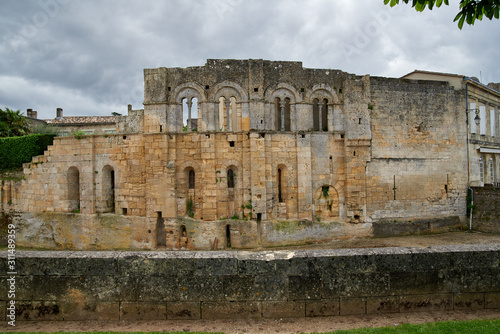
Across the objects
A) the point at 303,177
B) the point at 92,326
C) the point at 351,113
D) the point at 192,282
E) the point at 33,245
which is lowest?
the point at 33,245

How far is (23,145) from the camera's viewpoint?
18.8 m

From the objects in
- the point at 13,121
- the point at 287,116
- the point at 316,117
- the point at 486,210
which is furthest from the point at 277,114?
the point at 13,121

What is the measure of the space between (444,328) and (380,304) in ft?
2.77

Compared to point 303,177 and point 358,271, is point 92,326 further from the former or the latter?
point 303,177

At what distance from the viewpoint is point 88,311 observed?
485 centimetres

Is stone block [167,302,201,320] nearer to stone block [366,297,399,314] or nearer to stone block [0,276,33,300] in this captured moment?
stone block [0,276,33,300]

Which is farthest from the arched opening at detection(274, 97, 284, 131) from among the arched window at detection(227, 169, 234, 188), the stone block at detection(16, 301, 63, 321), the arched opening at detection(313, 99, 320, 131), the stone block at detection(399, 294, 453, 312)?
the stone block at detection(16, 301, 63, 321)

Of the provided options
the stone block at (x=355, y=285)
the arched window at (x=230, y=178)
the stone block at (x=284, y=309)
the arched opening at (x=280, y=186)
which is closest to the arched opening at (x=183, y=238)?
the arched window at (x=230, y=178)

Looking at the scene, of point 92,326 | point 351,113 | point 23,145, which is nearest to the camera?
point 92,326

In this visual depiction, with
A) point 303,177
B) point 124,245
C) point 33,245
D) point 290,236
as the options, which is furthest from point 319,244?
point 33,245

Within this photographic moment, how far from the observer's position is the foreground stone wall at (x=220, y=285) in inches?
191

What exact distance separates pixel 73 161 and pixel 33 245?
5041 millimetres

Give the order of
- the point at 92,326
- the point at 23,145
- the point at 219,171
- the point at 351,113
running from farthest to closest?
the point at 23,145
the point at 351,113
the point at 219,171
the point at 92,326

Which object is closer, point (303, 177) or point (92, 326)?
point (92, 326)
